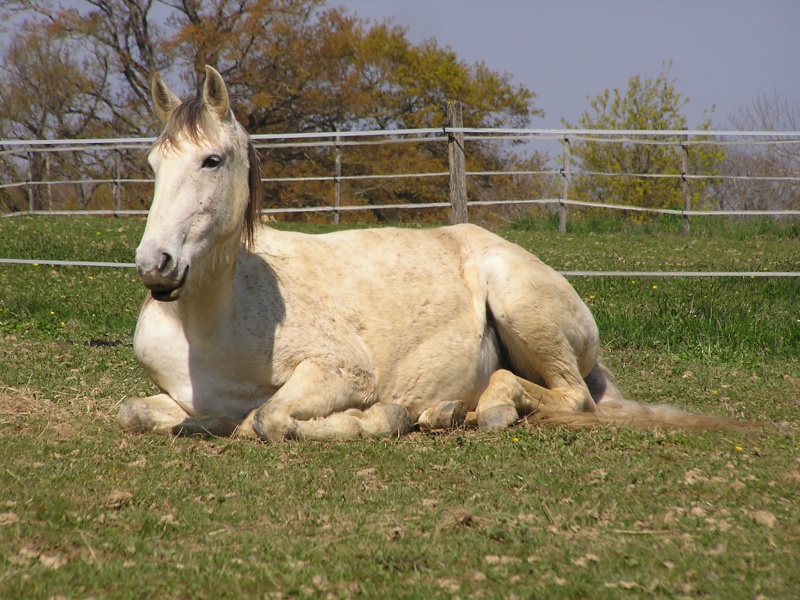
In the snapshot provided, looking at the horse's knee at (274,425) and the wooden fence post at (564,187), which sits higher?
the wooden fence post at (564,187)

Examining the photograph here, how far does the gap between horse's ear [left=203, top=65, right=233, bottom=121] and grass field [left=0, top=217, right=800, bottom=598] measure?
5.34ft

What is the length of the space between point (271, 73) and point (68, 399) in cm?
2554

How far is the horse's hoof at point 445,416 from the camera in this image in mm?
4582

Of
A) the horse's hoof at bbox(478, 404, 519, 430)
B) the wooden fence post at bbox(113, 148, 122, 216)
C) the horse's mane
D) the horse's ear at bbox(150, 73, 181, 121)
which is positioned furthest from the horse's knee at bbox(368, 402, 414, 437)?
the wooden fence post at bbox(113, 148, 122, 216)

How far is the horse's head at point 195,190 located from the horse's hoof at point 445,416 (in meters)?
1.39

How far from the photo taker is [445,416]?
4582mm

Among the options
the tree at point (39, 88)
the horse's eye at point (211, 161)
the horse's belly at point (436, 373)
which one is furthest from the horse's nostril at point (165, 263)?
the tree at point (39, 88)

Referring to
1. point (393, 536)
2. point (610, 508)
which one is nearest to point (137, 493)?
point (393, 536)

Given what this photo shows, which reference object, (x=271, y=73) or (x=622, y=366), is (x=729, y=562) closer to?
(x=622, y=366)

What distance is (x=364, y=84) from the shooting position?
30922 mm

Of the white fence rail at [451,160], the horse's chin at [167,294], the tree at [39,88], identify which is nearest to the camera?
the horse's chin at [167,294]

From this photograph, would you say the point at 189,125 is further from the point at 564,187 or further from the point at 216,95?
the point at 564,187

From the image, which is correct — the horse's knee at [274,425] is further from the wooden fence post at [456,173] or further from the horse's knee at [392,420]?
the wooden fence post at [456,173]

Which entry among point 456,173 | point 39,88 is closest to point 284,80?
point 39,88
